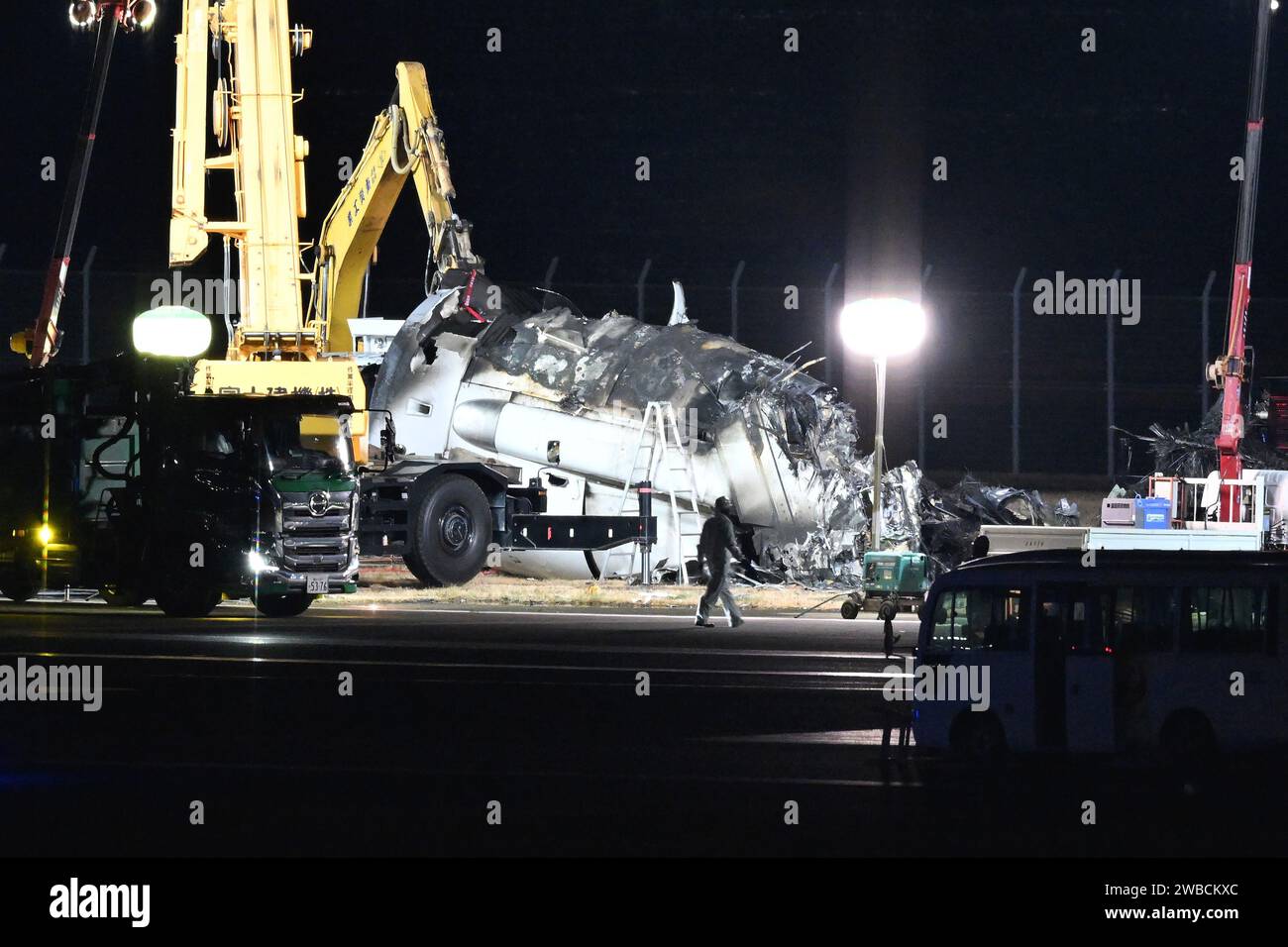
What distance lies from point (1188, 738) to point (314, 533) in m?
12.1

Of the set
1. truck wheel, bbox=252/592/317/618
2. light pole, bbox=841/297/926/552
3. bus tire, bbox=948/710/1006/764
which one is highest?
light pole, bbox=841/297/926/552

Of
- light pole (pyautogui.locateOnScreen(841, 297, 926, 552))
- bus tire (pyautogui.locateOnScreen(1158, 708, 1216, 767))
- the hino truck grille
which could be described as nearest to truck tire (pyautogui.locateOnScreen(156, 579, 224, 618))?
the hino truck grille

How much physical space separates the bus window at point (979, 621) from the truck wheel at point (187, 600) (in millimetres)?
11964

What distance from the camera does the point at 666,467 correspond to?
86.6 feet

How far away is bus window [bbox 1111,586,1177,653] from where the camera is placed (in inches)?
447

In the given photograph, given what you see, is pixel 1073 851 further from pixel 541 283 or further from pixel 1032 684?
pixel 541 283

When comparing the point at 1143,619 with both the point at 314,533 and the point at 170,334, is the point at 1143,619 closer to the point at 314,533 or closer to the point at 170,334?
the point at 314,533

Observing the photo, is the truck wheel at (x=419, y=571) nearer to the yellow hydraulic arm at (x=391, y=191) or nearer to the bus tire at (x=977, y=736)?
the yellow hydraulic arm at (x=391, y=191)

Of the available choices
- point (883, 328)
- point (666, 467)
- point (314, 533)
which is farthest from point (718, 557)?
point (883, 328)

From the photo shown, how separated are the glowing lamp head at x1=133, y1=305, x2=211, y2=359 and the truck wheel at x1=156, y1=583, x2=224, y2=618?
112 inches

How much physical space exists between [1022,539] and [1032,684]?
14933 millimetres

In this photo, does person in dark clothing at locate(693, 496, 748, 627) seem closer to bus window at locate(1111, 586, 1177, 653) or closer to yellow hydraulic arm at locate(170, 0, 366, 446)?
yellow hydraulic arm at locate(170, 0, 366, 446)
